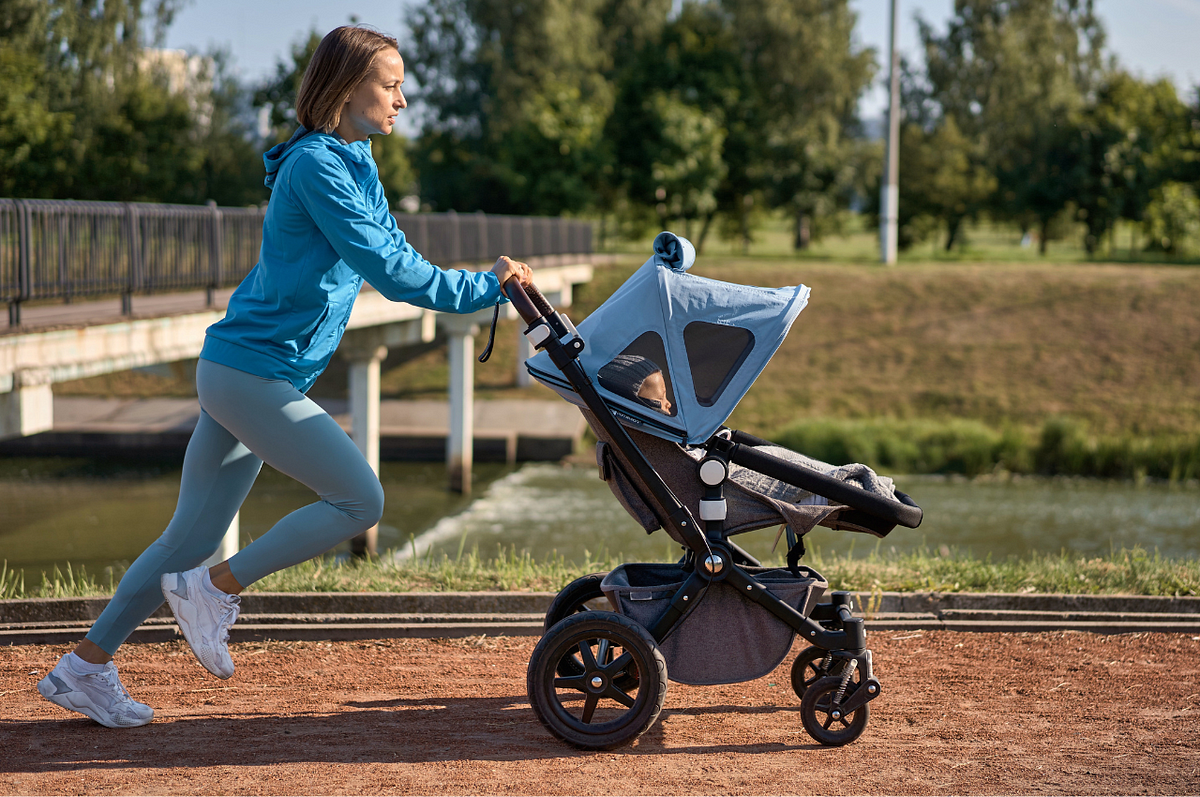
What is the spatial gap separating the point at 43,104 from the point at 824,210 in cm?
3308

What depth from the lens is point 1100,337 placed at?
29125 millimetres

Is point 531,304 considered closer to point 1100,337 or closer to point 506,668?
point 506,668

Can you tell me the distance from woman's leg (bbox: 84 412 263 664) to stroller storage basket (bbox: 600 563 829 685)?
4.41ft

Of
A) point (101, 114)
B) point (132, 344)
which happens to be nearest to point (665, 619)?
point (132, 344)

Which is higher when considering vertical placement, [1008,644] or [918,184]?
[918,184]

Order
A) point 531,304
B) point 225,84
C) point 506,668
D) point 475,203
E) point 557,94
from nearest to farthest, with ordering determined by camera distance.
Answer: point 531,304 < point 506,668 < point 557,94 < point 225,84 < point 475,203

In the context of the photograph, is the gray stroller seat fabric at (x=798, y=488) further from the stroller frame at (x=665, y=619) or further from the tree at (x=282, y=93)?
the tree at (x=282, y=93)

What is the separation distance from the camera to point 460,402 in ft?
68.5

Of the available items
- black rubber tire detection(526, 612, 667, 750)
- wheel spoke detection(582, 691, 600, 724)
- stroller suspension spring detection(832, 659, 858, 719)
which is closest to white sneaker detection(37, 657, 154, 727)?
black rubber tire detection(526, 612, 667, 750)

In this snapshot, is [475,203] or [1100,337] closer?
[1100,337]

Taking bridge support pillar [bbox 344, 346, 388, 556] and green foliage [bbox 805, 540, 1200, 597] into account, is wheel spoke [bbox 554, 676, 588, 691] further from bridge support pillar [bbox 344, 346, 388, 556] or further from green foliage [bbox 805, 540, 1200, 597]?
bridge support pillar [bbox 344, 346, 388, 556]

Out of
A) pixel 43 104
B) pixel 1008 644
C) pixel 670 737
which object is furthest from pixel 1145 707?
pixel 43 104

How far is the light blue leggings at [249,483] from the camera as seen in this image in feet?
→ 11.4

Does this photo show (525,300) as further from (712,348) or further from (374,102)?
(374,102)
